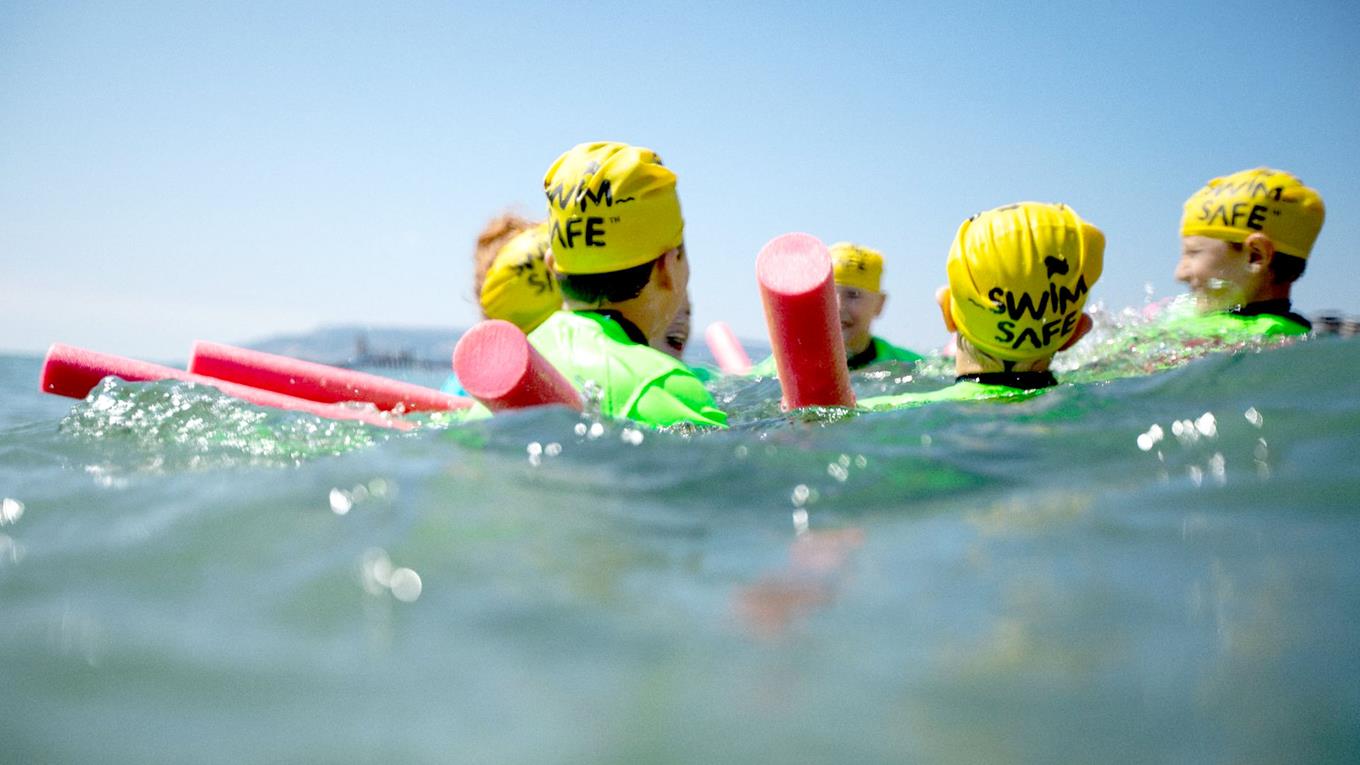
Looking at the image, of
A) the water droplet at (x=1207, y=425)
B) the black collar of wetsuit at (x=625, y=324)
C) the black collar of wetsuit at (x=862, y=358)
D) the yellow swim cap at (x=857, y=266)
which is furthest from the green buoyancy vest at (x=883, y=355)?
the water droplet at (x=1207, y=425)

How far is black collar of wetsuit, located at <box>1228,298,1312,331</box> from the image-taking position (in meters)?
7.02

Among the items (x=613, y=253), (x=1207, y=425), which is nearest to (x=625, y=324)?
(x=613, y=253)

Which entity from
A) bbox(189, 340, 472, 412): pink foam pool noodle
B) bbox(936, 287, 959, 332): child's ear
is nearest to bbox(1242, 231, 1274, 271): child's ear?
bbox(936, 287, 959, 332): child's ear

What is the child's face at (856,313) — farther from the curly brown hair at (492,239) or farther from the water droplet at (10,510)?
the water droplet at (10,510)

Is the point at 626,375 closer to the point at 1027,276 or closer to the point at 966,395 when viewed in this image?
the point at 966,395

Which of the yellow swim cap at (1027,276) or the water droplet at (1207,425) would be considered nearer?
the water droplet at (1207,425)

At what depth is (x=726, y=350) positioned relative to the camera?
10.5 meters

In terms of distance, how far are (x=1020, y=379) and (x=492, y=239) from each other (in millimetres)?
4196

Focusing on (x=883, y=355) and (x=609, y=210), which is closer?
(x=609, y=210)

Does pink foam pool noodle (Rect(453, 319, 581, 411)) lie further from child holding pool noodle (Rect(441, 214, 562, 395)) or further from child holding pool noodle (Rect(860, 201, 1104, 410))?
child holding pool noodle (Rect(441, 214, 562, 395))

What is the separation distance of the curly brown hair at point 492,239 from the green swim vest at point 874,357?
2.81 metres

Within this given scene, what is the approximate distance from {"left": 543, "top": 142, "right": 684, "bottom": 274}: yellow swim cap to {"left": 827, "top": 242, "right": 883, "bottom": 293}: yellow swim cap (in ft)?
16.1

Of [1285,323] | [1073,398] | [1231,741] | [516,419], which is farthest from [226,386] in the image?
[1285,323]

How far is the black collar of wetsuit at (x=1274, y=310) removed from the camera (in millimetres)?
7023
